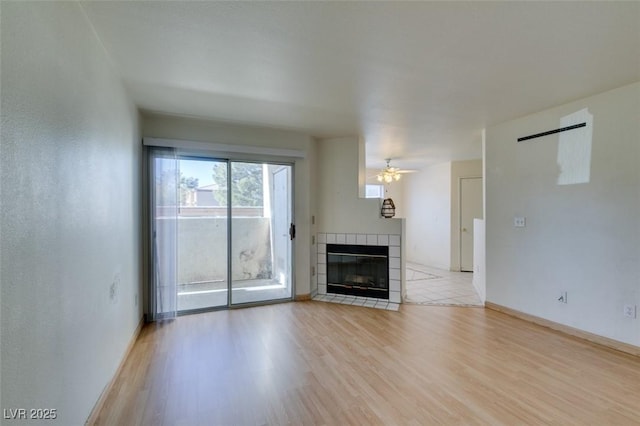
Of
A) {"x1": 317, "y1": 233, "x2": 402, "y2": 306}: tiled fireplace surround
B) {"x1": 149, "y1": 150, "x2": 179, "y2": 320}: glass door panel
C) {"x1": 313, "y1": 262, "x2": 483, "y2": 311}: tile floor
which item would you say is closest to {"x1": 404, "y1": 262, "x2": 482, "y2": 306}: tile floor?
{"x1": 313, "y1": 262, "x2": 483, "y2": 311}: tile floor

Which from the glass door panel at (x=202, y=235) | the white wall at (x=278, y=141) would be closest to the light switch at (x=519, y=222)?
the white wall at (x=278, y=141)

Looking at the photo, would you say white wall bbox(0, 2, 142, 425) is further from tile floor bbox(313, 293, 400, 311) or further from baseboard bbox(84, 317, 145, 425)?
tile floor bbox(313, 293, 400, 311)

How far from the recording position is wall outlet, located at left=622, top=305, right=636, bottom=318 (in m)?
2.54

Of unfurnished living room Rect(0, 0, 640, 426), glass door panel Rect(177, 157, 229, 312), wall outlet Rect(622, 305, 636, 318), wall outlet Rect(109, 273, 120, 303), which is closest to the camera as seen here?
unfurnished living room Rect(0, 0, 640, 426)

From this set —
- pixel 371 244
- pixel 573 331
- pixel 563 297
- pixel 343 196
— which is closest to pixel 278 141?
pixel 343 196

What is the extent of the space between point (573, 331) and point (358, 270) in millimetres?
2456

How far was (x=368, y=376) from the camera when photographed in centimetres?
216

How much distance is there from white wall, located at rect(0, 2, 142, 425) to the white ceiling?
0.41m

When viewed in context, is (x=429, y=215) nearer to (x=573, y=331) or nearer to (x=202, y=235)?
(x=573, y=331)

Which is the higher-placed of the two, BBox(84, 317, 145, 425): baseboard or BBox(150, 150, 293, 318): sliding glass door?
BBox(150, 150, 293, 318): sliding glass door

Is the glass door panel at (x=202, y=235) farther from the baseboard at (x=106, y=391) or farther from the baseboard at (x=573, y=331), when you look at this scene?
the baseboard at (x=573, y=331)

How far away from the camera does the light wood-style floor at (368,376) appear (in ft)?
5.76

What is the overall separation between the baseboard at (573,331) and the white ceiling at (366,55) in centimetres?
230

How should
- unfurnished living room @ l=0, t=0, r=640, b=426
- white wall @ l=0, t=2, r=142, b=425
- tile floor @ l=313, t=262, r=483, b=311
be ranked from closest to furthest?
white wall @ l=0, t=2, r=142, b=425 → unfurnished living room @ l=0, t=0, r=640, b=426 → tile floor @ l=313, t=262, r=483, b=311
